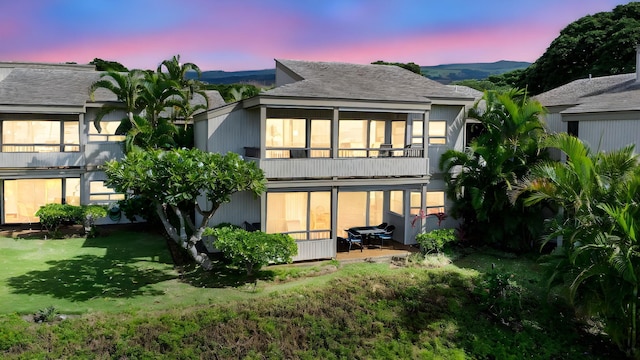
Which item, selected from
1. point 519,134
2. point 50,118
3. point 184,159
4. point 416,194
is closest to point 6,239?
point 50,118

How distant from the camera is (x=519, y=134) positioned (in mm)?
19734

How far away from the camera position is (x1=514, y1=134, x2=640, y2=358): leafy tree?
11.7 metres

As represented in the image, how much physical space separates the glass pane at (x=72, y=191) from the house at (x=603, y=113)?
2316cm

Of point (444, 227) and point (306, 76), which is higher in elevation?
point (306, 76)

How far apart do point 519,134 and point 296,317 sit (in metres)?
A: 11.8

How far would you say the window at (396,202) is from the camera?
22555mm

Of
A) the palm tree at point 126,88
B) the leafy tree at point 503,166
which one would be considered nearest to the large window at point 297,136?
the leafy tree at point 503,166

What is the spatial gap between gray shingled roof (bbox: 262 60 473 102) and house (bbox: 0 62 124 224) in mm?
10083

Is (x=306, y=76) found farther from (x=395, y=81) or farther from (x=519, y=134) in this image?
(x=519, y=134)

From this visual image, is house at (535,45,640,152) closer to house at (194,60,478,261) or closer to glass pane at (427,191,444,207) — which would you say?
house at (194,60,478,261)

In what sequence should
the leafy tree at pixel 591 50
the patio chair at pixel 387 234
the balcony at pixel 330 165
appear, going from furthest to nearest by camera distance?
1. the leafy tree at pixel 591 50
2. the patio chair at pixel 387 234
3. the balcony at pixel 330 165

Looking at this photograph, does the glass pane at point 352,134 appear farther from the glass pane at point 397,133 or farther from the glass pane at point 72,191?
the glass pane at point 72,191

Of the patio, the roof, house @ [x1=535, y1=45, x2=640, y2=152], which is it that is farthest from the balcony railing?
the roof

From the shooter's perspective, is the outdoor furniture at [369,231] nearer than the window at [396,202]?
Yes
